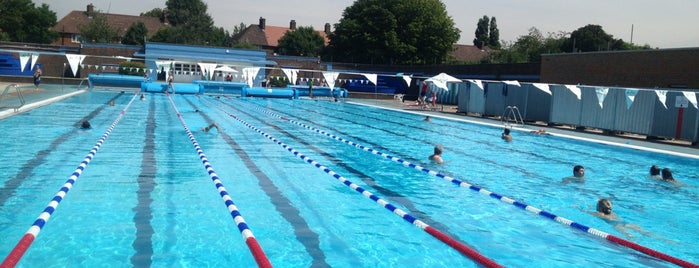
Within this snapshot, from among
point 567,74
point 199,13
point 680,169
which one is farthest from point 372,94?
point 199,13

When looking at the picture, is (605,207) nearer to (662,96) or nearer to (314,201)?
(314,201)

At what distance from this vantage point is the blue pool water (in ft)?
20.3

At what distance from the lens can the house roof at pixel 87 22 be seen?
75.6 metres

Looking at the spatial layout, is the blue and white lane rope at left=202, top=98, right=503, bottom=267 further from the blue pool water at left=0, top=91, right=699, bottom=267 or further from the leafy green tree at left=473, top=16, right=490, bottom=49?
the leafy green tree at left=473, top=16, right=490, bottom=49

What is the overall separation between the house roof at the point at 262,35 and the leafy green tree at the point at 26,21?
24.6 metres

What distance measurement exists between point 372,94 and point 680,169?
104 ft

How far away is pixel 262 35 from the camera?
86.9 meters

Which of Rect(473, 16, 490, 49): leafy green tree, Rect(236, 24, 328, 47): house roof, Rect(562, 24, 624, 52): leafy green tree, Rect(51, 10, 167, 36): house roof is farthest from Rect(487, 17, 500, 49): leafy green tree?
Rect(51, 10, 167, 36): house roof

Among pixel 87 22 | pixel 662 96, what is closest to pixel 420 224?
pixel 662 96

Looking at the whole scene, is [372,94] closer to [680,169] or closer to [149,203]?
[680,169]

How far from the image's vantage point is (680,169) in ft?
43.0

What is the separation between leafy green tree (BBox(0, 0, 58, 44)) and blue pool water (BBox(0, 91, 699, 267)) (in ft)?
192

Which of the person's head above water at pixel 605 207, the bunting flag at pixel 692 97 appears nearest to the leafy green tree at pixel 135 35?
the bunting flag at pixel 692 97

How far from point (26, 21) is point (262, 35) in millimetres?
30208
